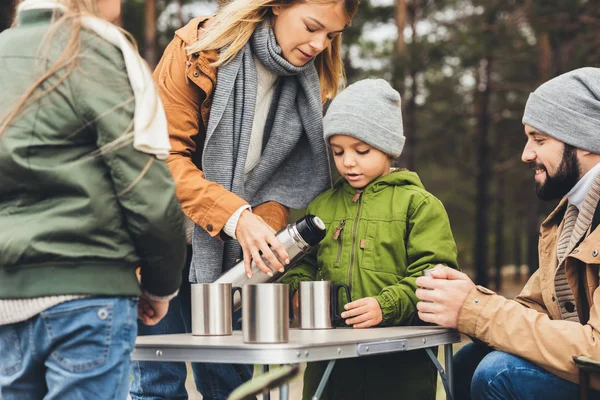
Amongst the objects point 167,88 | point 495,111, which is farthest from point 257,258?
point 495,111

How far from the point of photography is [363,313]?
3180mm

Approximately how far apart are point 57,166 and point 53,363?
46 centimetres

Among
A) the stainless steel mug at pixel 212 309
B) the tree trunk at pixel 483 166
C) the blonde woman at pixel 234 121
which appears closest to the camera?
the stainless steel mug at pixel 212 309

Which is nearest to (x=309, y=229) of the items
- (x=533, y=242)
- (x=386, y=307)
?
(x=386, y=307)

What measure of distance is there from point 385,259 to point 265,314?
877 mm

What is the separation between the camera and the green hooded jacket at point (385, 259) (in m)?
3.33

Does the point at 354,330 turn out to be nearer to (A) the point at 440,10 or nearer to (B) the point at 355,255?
(B) the point at 355,255

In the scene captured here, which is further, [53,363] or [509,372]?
[509,372]

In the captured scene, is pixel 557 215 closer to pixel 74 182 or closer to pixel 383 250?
pixel 383 250

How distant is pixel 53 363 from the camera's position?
2139 millimetres

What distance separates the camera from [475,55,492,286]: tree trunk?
20.6m

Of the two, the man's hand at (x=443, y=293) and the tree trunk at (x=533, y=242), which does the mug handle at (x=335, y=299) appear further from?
the tree trunk at (x=533, y=242)

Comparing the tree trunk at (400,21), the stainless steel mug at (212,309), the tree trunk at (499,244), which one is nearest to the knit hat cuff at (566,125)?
the stainless steel mug at (212,309)

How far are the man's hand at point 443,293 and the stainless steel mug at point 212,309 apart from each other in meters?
0.66
